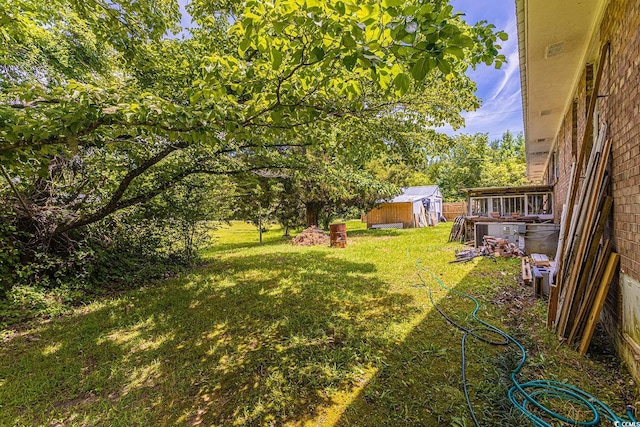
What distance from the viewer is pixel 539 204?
12.3 metres

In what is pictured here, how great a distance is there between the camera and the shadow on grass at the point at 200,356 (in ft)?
8.04

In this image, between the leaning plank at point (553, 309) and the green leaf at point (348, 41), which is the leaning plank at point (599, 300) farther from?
the green leaf at point (348, 41)

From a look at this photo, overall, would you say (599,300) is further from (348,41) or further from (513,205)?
(513,205)

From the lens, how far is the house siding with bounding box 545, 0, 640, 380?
2.31m

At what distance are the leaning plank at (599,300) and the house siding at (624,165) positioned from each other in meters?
0.07

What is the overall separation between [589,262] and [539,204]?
462 inches

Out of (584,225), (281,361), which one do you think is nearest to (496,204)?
(584,225)

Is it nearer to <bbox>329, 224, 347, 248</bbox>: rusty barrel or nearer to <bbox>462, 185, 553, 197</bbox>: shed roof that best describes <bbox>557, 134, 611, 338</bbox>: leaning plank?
<bbox>329, 224, 347, 248</bbox>: rusty barrel

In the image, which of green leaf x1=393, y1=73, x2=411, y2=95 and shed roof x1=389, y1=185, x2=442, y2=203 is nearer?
green leaf x1=393, y1=73, x2=411, y2=95

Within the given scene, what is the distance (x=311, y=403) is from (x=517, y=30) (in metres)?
4.96

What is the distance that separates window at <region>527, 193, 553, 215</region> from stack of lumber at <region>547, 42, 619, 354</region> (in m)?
9.66

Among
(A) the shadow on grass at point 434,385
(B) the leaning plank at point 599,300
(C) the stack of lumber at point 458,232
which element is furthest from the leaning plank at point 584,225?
(C) the stack of lumber at point 458,232

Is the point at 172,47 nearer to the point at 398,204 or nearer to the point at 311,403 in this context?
the point at 311,403

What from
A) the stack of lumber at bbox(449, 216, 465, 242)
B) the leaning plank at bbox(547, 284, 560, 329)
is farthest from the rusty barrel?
the leaning plank at bbox(547, 284, 560, 329)
